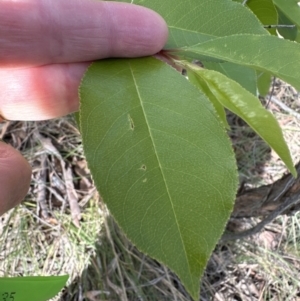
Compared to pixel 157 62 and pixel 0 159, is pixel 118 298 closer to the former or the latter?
pixel 0 159

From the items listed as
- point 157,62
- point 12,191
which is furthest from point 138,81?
point 12,191

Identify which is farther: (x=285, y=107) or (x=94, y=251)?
(x=285, y=107)

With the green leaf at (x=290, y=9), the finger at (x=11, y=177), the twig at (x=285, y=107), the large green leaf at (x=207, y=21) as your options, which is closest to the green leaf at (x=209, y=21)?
the large green leaf at (x=207, y=21)

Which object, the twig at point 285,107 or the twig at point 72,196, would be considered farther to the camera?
the twig at point 285,107

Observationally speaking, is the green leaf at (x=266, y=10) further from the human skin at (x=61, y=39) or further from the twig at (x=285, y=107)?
the twig at (x=285, y=107)

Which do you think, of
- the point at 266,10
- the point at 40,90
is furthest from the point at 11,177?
the point at 266,10

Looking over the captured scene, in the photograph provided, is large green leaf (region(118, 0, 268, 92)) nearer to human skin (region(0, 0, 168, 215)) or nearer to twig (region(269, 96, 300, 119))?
human skin (region(0, 0, 168, 215))

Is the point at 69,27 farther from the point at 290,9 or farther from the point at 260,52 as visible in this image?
the point at 290,9

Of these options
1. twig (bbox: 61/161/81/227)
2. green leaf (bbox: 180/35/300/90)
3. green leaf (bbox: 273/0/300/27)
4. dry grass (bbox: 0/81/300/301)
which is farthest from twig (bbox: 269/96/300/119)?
green leaf (bbox: 180/35/300/90)
